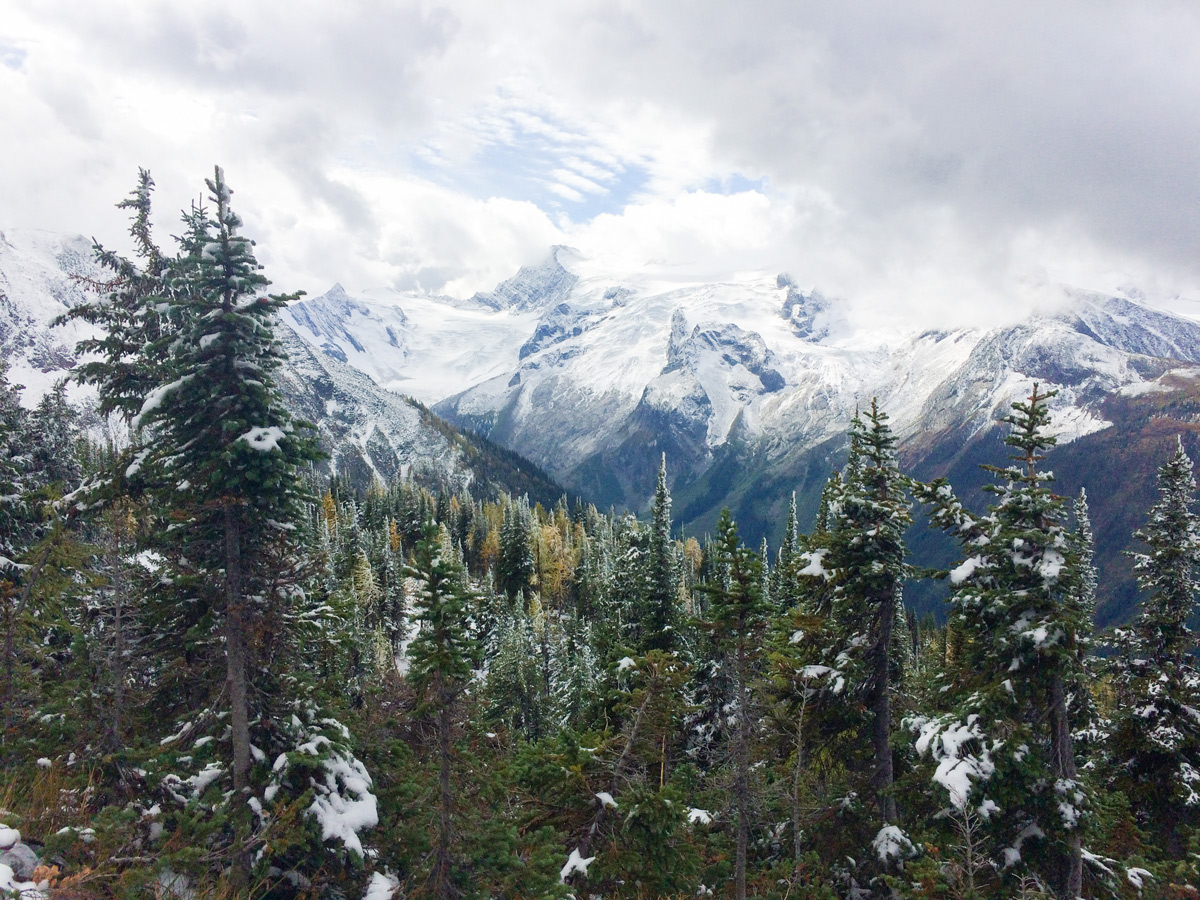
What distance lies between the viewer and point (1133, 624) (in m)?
22.9

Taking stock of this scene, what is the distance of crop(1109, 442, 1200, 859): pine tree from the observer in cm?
2116

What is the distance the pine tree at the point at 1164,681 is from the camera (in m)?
21.2

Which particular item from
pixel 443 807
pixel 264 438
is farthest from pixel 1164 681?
pixel 264 438

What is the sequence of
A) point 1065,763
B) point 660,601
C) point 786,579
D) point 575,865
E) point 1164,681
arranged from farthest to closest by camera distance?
point 786,579, point 660,601, point 1164,681, point 575,865, point 1065,763

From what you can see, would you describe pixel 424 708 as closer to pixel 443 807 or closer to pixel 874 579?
pixel 443 807

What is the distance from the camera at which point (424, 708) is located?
11680 millimetres

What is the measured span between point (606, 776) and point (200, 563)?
1038 cm

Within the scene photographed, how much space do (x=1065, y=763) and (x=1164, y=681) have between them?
12.0 meters

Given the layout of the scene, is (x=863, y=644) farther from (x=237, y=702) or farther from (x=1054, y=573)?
(x=237, y=702)

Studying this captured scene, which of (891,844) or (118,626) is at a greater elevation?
(118,626)

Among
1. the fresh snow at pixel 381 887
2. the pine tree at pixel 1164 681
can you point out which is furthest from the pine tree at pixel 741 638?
the pine tree at pixel 1164 681

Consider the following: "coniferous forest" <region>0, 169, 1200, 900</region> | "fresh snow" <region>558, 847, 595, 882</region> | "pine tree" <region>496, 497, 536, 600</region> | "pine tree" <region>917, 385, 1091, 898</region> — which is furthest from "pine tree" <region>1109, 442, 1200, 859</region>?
"pine tree" <region>496, 497, 536, 600</region>

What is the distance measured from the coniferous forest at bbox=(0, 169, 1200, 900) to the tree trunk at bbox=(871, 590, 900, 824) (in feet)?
0.25

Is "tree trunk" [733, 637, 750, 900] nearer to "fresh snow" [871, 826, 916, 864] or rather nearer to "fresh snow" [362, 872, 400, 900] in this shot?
"fresh snow" [871, 826, 916, 864]
